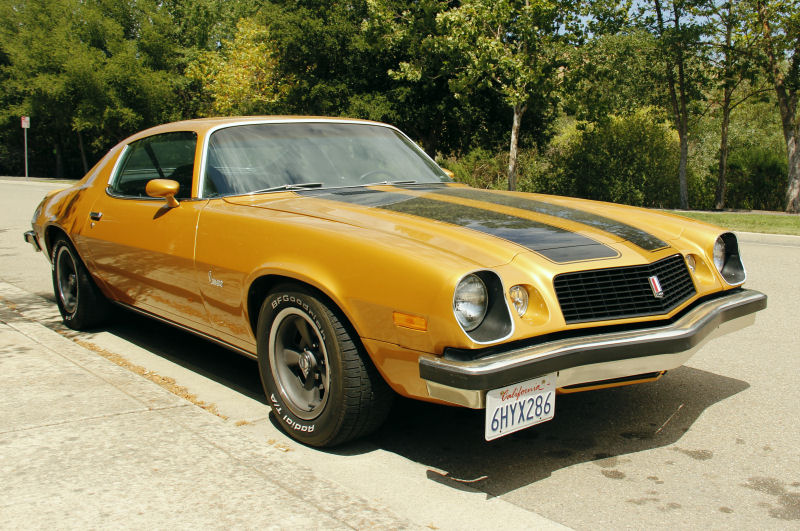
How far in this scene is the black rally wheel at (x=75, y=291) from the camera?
5.53 m

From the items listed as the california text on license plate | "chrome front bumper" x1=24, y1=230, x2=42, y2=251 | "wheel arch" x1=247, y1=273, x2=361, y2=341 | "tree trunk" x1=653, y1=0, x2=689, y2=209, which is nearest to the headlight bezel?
the california text on license plate

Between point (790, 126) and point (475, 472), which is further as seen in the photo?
point (790, 126)

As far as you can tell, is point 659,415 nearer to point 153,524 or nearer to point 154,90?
point 153,524

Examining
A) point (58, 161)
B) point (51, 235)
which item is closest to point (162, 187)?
point (51, 235)

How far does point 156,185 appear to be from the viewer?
423 cm

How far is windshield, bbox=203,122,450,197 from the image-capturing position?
4301 mm

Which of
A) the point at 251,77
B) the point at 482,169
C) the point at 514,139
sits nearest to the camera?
the point at 514,139

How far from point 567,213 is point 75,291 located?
12.3 feet

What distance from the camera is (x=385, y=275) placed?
3098mm

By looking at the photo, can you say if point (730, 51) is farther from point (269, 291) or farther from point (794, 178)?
point (269, 291)

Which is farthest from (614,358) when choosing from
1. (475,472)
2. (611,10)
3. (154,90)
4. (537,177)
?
(154,90)

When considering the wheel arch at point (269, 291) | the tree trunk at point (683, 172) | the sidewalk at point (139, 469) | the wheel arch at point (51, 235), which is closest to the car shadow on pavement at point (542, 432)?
the sidewalk at point (139, 469)

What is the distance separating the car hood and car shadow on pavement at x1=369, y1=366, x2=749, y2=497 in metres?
0.88

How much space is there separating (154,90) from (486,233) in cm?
4082
